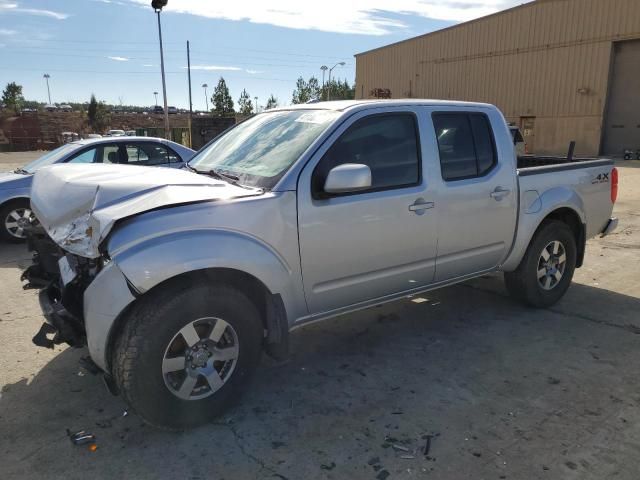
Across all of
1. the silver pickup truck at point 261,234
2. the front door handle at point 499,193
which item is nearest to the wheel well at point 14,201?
the silver pickup truck at point 261,234

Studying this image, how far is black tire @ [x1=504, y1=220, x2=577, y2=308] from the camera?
470 centimetres

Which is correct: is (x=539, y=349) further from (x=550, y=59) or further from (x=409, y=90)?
(x=409, y=90)

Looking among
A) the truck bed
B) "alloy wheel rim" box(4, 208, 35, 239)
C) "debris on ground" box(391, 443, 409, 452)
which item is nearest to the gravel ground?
"debris on ground" box(391, 443, 409, 452)

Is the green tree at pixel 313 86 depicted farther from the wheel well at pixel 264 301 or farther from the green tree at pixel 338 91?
the wheel well at pixel 264 301

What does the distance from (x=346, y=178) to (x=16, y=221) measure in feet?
21.2

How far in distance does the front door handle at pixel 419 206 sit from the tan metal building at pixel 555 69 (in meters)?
27.9

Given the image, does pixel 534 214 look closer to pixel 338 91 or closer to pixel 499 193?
pixel 499 193

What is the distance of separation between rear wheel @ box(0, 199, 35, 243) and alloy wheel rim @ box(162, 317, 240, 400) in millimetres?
5790

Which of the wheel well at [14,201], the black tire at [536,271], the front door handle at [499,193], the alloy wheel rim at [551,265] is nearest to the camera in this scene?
the front door handle at [499,193]

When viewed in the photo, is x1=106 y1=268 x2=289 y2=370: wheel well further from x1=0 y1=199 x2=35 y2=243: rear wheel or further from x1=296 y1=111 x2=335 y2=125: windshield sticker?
x1=0 y1=199 x2=35 y2=243: rear wheel

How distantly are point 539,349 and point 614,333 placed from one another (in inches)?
32.8

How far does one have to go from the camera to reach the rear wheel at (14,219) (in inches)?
295

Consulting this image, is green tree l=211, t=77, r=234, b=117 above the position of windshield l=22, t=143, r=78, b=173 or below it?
above

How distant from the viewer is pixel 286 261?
318 cm
